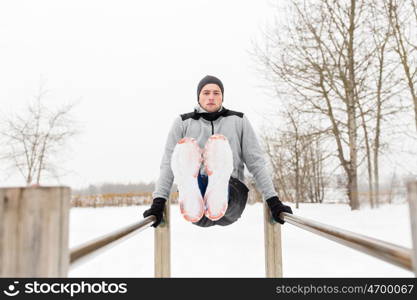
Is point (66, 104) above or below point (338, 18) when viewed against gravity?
below

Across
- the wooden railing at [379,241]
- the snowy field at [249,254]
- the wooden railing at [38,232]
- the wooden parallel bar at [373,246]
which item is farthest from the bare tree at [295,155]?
the wooden railing at [38,232]

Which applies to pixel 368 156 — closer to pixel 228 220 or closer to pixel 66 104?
pixel 228 220

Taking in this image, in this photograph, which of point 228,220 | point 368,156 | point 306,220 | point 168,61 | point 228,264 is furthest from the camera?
point 168,61

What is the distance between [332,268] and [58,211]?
2.66 metres

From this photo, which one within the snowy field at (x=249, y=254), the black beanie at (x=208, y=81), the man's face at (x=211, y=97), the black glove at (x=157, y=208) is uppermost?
the black beanie at (x=208, y=81)

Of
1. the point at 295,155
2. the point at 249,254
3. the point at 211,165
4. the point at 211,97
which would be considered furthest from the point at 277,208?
the point at 295,155

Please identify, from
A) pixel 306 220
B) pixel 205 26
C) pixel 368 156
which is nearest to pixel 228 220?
pixel 306 220

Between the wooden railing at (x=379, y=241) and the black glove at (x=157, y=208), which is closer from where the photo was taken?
the wooden railing at (x=379, y=241)

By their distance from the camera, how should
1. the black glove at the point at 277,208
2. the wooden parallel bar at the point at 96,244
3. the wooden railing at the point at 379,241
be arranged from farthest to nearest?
the black glove at the point at 277,208 → the wooden parallel bar at the point at 96,244 → the wooden railing at the point at 379,241

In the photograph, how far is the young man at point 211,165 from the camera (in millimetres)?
1417

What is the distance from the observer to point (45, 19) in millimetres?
22500

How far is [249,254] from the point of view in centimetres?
320

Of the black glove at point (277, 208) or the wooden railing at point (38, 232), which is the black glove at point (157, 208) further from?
the wooden railing at point (38, 232)

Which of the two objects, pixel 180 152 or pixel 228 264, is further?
pixel 228 264
